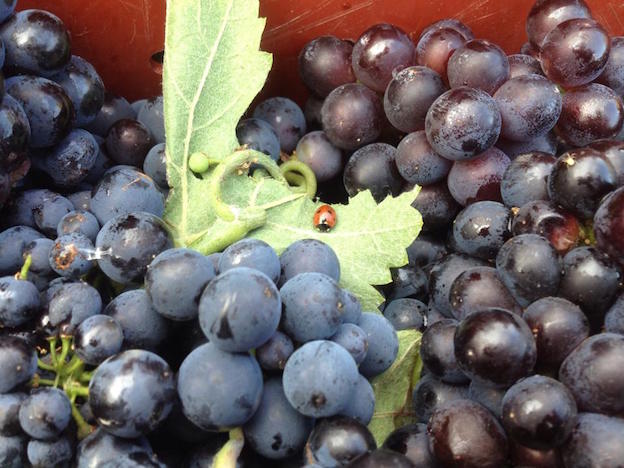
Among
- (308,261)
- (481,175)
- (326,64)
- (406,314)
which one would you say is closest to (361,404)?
(308,261)

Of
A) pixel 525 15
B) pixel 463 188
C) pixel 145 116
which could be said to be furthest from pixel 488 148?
pixel 145 116

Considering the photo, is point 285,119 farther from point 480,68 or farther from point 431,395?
point 431,395

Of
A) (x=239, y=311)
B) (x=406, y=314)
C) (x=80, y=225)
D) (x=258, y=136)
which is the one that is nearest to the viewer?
(x=239, y=311)

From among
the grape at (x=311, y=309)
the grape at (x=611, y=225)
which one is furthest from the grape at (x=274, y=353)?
the grape at (x=611, y=225)

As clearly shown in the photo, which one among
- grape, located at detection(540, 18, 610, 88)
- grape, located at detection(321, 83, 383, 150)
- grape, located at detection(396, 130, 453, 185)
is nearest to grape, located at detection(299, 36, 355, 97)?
grape, located at detection(321, 83, 383, 150)

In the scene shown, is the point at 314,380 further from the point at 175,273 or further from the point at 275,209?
the point at 275,209

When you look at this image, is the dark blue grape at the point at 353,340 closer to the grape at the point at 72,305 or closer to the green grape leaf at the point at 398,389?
the green grape leaf at the point at 398,389
